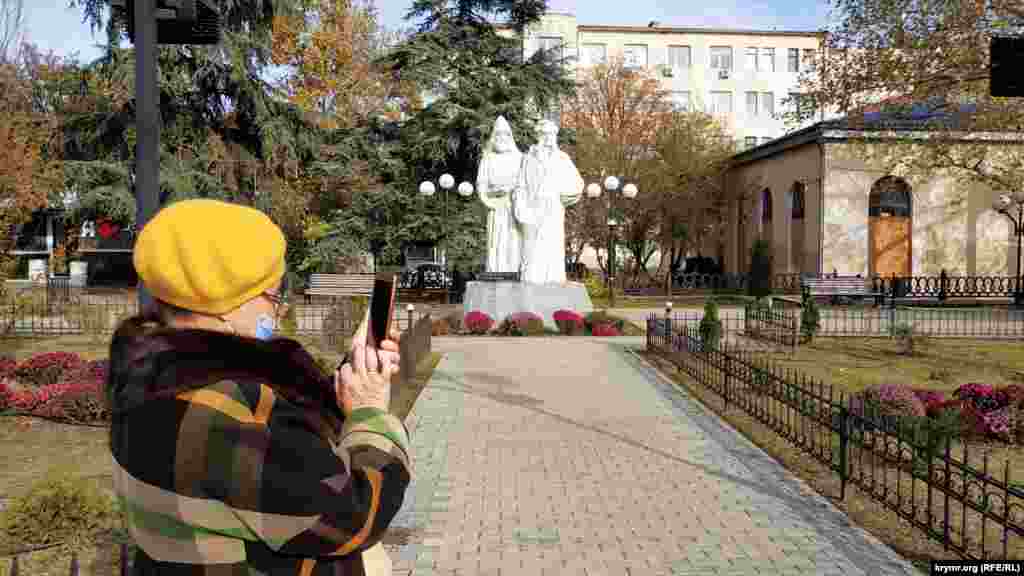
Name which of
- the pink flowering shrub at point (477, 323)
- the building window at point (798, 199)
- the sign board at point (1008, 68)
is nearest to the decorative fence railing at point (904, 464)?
the sign board at point (1008, 68)

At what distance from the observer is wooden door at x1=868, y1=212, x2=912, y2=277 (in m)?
33.8

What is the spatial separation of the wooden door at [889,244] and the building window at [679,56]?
3360cm

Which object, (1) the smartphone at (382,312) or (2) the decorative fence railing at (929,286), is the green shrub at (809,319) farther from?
(1) the smartphone at (382,312)

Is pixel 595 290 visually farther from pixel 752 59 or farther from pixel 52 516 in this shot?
pixel 752 59

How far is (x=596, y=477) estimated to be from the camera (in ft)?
25.0

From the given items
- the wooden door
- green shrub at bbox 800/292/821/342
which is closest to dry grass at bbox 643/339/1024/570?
green shrub at bbox 800/292/821/342

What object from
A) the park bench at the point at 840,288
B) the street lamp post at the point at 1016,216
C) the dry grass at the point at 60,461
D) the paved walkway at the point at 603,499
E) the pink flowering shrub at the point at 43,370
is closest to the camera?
the dry grass at the point at 60,461

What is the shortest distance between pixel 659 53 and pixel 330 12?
33657 mm

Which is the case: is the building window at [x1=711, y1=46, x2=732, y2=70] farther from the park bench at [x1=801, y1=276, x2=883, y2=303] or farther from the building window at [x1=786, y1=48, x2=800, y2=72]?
the park bench at [x1=801, y1=276, x2=883, y2=303]

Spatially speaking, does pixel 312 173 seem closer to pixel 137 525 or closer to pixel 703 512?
pixel 703 512

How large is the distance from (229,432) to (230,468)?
0.07 metres

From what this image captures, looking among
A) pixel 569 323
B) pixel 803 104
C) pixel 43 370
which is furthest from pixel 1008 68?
pixel 803 104

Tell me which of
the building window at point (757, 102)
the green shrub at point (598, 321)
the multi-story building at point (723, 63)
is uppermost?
the multi-story building at point (723, 63)

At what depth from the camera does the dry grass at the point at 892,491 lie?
5.88 meters
